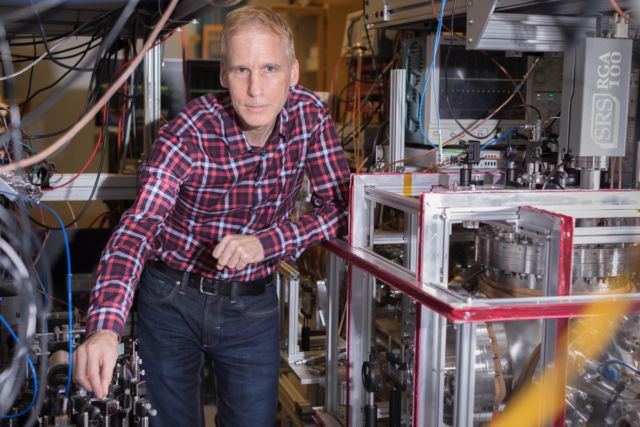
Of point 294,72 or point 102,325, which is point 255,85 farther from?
point 102,325

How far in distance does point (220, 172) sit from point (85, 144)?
4210 millimetres

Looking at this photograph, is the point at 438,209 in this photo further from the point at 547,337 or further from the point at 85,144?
the point at 85,144

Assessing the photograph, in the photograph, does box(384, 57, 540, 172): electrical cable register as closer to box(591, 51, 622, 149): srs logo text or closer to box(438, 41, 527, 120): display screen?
box(438, 41, 527, 120): display screen

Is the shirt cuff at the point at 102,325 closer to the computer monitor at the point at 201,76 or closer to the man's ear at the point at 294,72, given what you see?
the man's ear at the point at 294,72

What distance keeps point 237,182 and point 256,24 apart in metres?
0.40

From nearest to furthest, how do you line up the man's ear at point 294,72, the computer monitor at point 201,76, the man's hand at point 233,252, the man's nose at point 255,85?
the man's hand at point 233,252 → the man's nose at point 255,85 → the man's ear at point 294,72 → the computer monitor at point 201,76

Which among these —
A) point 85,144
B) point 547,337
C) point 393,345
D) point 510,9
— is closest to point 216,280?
point 393,345

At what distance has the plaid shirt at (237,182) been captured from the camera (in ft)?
6.07

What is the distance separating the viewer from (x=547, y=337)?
149 cm

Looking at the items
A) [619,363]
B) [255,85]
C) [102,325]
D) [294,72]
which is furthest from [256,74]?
[619,363]

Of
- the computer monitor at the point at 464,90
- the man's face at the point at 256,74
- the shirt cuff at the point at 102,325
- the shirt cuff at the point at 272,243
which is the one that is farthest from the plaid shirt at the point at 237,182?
the computer monitor at the point at 464,90

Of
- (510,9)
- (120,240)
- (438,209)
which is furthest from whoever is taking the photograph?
(510,9)

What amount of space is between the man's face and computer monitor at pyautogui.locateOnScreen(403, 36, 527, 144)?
2.21 feet

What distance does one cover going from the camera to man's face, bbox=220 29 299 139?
177 centimetres
